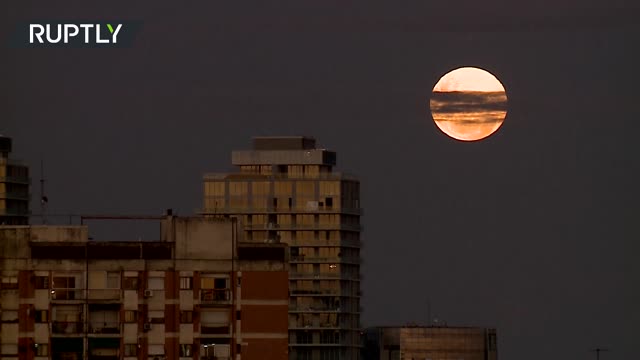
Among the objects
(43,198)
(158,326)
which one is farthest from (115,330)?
(43,198)

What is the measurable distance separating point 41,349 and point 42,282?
340cm

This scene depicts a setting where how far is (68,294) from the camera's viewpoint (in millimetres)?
138750

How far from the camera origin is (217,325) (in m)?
139

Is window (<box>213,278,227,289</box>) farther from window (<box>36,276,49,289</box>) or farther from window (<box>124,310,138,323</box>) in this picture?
window (<box>36,276,49,289</box>)

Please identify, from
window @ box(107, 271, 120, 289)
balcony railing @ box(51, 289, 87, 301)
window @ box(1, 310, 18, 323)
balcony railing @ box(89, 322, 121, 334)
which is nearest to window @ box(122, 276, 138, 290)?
window @ box(107, 271, 120, 289)

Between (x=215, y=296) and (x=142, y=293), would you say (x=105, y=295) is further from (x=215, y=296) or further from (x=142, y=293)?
(x=215, y=296)

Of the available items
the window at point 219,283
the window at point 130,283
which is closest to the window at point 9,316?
the window at point 130,283

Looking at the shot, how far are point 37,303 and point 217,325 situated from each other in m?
9.12

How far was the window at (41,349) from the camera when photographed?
13712cm

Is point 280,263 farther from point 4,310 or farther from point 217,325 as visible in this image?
point 4,310

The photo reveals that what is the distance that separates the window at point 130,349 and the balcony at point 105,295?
8.18ft

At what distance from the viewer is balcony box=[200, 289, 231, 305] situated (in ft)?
455

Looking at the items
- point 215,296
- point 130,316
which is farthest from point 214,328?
point 130,316

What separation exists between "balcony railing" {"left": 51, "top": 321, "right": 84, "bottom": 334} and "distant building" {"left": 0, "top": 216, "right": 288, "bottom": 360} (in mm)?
50
